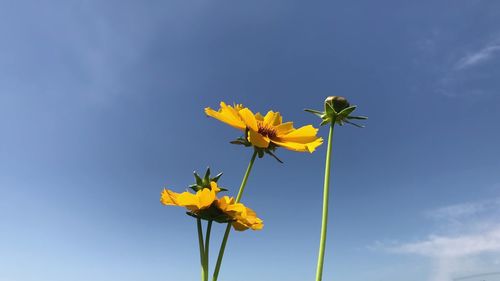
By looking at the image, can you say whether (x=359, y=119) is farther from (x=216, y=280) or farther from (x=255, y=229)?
(x=216, y=280)

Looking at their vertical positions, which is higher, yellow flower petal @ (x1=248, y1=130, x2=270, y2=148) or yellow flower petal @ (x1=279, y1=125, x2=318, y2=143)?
yellow flower petal @ (x1=279, y1=125, x2=318, y2=143)

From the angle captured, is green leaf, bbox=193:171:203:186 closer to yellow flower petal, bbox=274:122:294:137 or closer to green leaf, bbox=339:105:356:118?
yellow flower petal, bbox=274:122:294:137

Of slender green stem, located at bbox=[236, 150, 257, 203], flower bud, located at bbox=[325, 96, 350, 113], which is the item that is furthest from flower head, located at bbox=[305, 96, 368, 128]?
slender green stem, located at bbox=[236, 150, 257, 203]

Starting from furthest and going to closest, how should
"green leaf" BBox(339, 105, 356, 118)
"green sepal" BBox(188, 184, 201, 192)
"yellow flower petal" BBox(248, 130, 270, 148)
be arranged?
"green leaf" BBox(339, 105, 356, 118) → "yellow flower petal" BBox(248, 130, 270, 148) → "green sepal" BBox(188, 184, 201, 192)

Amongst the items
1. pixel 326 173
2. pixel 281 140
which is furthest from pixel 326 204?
pixel 281 140

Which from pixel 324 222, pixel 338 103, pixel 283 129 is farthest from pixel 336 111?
pixel 324 222

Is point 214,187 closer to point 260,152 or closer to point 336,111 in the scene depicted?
point 260,152

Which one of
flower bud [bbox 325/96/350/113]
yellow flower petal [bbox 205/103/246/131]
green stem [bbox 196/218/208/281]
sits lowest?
green stem [bbox 196/218/208/281]

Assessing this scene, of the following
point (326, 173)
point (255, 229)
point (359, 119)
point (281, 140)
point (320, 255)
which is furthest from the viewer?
point (359, 119)
